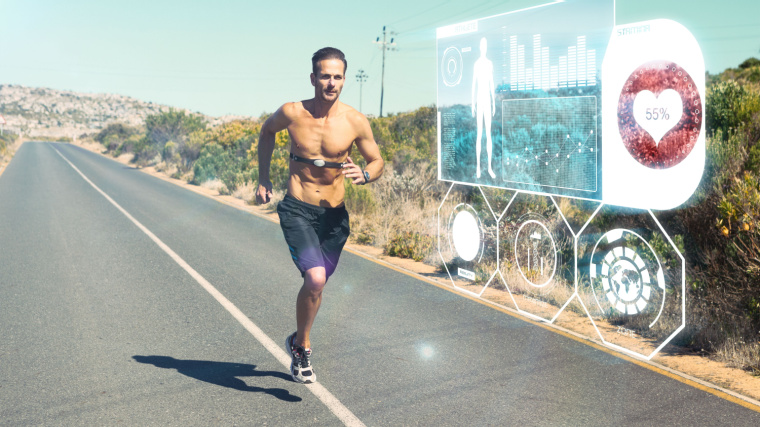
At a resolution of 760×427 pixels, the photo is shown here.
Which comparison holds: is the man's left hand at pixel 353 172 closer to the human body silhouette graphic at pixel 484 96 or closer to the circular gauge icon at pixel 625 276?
the circular gauge icon at pixel 625 276

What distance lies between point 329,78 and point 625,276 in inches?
143

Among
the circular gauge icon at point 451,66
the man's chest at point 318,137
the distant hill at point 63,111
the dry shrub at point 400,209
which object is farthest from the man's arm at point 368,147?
the distant hill at point 63,111

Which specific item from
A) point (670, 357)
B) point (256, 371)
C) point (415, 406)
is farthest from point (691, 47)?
point (256, 371)

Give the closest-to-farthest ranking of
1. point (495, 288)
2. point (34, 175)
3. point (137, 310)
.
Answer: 1. point (137, 310)
2. point (495, 288)
3. point (34, 175)

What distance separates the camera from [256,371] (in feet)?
16.9

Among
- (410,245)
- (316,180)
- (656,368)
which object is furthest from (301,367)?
(410,245)

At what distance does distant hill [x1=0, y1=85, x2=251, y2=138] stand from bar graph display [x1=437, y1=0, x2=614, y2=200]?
439 feet

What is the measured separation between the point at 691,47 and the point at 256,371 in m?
4.61

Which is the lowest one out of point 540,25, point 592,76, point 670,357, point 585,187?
point 670,357

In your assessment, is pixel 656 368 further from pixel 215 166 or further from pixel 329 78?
pixel 215 166

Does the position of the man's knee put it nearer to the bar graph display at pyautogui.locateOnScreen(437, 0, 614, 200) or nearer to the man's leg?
the man's leg

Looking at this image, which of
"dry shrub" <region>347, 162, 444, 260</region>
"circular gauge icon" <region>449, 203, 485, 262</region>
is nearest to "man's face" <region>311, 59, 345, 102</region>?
"circular gauge icon" <region>449, 203, 485, 262</region>

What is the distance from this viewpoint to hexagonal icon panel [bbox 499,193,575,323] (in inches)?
300

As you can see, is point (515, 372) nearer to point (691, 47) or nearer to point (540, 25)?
point (691, 47)
